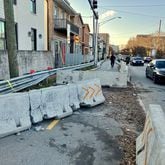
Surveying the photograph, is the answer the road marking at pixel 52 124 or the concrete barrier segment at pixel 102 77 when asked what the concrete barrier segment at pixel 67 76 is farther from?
the road marking at pixel 52 124

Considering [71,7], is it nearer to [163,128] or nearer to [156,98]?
[156,98]

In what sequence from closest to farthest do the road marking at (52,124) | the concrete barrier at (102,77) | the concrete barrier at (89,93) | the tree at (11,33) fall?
the road marking at (52,124)
the concrete barrier at (89,93)
the tree at (11,33)
the concrete barrier at (102,77)

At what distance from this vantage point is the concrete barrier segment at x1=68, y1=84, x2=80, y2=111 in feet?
23.7

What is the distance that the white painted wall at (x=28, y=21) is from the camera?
17.7 meters

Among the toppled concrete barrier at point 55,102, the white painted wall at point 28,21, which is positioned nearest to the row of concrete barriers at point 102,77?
the toppled concrete barrier at point 55,102

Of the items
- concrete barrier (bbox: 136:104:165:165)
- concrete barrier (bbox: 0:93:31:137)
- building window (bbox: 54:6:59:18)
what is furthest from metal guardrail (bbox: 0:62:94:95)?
building window (bbox: 54:6:59:18)

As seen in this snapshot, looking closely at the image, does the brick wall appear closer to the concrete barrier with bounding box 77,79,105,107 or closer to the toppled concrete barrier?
the concrete barrier with bounding box 77,79,105,107

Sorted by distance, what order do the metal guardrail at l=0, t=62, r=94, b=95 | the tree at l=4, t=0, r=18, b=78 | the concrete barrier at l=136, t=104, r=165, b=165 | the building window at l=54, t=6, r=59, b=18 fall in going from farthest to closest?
the building window at l=54, t=6, r=59, b=18 → the tree at l=4, t=0, r=18, b=78 → the metal guardrail at l=0, t=62, r=94, b=95 → the concrete barrier at l=136, t=104, r=165, b=165

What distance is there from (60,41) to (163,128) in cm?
2618

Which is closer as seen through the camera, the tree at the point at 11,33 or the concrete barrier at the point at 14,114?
the concrete barrier at the point at 14,114

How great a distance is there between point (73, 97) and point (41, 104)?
142 centimetres

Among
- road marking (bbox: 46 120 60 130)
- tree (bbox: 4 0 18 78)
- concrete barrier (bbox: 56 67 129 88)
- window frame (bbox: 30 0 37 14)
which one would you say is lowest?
road marking (bbox: 46 120 60 130)

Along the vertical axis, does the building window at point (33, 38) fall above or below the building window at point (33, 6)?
below

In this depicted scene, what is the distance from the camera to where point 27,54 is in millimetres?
15719
